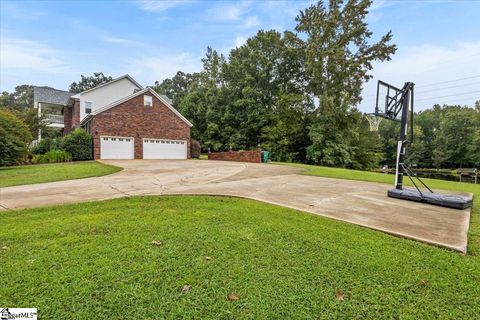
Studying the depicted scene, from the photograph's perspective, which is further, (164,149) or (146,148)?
(164,149)

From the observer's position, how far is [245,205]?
481cm

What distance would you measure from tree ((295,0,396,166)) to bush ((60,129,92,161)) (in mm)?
18182

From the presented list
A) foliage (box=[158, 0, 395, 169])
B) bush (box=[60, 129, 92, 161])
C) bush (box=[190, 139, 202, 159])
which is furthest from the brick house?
foliage (box=[158, 0, 395, 169])

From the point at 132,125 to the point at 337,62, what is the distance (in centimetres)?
1844

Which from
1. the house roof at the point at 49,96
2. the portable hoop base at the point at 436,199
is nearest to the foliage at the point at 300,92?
the house roof at the point at 49,96

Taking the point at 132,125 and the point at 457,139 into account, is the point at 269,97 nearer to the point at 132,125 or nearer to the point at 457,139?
the point at 132,125

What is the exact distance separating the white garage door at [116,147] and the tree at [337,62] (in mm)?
15693

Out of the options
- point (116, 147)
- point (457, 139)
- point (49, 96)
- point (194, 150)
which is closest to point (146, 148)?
point (116, 147)

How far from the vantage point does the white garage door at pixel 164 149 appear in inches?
780

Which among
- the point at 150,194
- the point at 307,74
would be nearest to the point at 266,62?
the point at 307,74

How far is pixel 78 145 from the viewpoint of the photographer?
55.2 feet

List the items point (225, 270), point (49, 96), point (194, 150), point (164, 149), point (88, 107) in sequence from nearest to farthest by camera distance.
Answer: point (225, 270) < point (164, 149) < point (194, 150) < point (88, 107) < point (49, 96)

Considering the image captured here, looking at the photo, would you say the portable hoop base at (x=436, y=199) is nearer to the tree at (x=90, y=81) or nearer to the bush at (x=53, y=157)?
the bush at (x=53, y=157)

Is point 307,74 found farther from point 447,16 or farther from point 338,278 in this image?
point 338,278
